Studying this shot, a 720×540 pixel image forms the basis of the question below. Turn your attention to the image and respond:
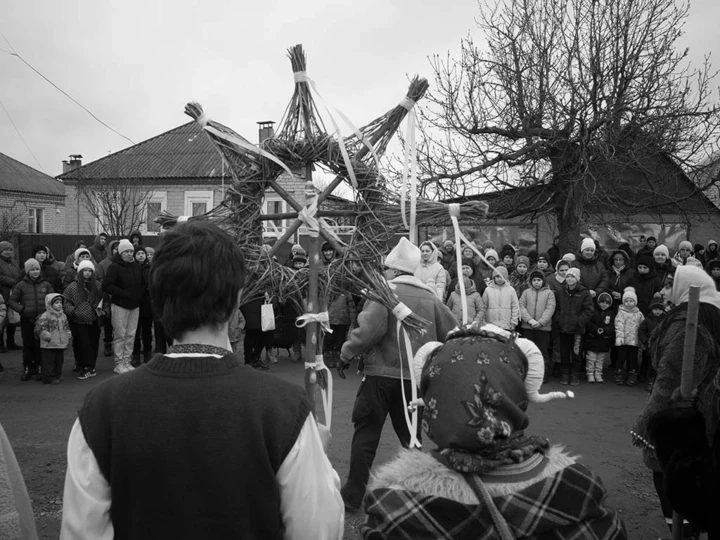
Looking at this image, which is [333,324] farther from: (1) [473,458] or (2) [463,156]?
(1) [473,458]

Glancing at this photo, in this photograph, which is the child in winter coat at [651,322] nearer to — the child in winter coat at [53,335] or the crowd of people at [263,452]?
the crowd of people at [263,452]

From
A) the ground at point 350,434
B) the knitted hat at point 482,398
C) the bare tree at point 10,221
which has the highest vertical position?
the bare tree at point 10,221

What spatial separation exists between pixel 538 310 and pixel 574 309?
51 cm

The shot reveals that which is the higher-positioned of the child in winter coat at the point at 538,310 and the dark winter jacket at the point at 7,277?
the dark winter jacket at the point at 7,277

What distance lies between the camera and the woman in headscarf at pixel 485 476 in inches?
75.9

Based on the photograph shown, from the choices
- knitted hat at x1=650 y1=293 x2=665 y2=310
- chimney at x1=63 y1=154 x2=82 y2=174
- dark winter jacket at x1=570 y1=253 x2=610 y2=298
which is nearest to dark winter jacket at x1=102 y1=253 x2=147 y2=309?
dark winter jacket at x1=570 y1=253 x2=610 y2=298

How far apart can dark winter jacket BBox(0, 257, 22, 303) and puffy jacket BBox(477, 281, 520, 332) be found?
7.39m

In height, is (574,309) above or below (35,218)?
below

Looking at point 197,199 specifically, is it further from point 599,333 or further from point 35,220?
point 599,333

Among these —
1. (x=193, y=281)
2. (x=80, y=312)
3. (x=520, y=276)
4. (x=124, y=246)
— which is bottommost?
(x=80, y=312)

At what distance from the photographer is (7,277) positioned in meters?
10.7

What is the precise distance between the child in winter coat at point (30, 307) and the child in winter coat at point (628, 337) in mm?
8256

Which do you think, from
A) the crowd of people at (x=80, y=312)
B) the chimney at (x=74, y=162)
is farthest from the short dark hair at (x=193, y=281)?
the chimney at (x=74, y=162)

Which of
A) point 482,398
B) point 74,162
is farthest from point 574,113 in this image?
point 74,162
